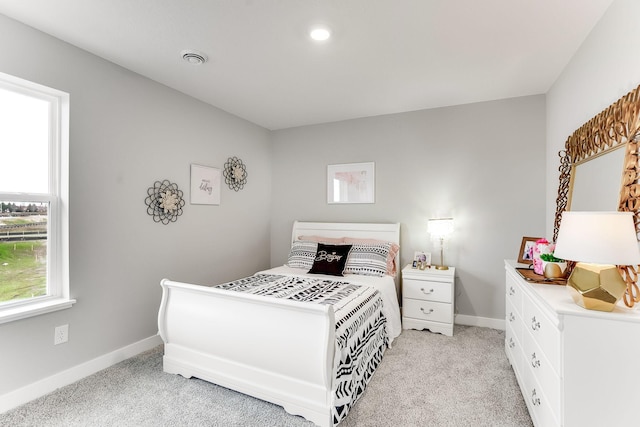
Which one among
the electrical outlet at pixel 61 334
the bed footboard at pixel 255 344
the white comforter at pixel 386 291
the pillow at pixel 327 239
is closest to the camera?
the bed footboard at pixel 255 344

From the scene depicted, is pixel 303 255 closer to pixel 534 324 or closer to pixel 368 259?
pixel 368 259

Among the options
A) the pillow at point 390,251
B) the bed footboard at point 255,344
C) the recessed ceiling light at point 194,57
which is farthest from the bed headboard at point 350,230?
the recessed ceiling light at point 194,57

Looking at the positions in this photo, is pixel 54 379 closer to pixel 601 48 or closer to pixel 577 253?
pixel 577 253

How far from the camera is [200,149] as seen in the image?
130 inches

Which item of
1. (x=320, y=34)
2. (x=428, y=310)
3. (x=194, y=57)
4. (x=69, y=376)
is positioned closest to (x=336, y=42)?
(x=320, y=34)

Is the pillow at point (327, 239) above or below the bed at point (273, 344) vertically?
above

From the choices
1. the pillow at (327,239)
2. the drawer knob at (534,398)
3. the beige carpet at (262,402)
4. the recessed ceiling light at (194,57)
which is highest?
the recessed ceiling light at (194,57)

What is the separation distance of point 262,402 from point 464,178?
2.96 meters

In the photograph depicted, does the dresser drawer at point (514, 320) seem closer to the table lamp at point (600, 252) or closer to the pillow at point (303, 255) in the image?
the table lamp at point (600, 252)

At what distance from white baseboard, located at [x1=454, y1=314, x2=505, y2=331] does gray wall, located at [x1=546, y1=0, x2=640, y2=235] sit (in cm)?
111

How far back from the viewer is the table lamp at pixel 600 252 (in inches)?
48.3

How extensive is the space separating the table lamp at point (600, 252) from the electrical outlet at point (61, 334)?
3137 millimetres

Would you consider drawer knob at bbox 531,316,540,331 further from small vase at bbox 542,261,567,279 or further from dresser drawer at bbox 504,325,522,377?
dresser drawer at bbox 504,325,522,377

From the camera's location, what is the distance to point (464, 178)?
3424 mm
